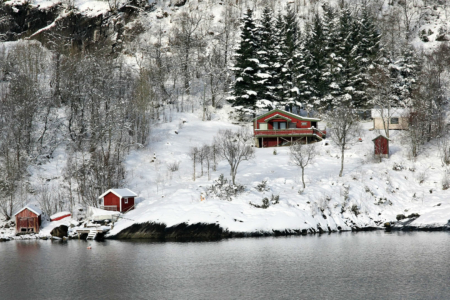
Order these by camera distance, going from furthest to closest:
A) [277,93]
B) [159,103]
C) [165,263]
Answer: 1. [159,103]
2. [277,93]
3. [165,263]

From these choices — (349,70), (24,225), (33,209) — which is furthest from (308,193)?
(349,70)

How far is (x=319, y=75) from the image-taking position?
7269 cm

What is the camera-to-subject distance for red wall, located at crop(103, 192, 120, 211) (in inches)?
1816

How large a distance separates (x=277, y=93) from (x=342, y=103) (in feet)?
35.7

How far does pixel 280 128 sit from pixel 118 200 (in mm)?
28618

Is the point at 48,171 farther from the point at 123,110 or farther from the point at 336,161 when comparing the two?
the point at 336,161

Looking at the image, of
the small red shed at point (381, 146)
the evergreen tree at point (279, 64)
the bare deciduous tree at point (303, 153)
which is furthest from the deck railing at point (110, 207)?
the evergreen tree at point (279, 64)

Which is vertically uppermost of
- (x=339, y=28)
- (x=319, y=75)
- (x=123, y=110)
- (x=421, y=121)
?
(x=339, y=28)

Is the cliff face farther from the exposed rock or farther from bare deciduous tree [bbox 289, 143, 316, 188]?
the exposed rock

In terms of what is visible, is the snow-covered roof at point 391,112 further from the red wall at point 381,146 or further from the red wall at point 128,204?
the red wall at point 128,204

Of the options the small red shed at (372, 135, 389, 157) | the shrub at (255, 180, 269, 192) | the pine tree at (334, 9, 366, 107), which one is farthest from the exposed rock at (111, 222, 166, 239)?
the pine tree at (334, 9, 366, 107)

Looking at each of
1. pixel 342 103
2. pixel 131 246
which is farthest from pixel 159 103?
pixel 131 246

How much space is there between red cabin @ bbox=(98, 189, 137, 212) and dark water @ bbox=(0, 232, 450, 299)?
8352 mm

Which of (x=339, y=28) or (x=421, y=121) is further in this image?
(x=339, y=28)
